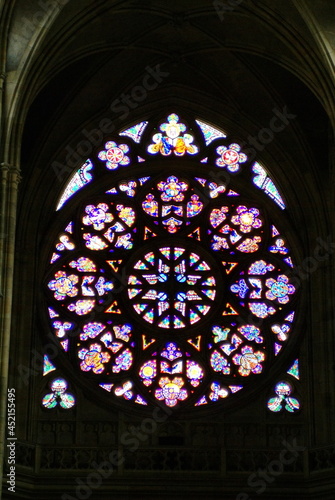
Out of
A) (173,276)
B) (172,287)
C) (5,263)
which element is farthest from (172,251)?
(5,263)

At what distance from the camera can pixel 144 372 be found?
2089 cm

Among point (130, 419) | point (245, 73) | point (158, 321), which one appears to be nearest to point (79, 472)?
point (130, 419)

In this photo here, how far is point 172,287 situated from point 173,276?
7.9 inches

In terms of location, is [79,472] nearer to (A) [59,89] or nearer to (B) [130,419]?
(B) [130,419]

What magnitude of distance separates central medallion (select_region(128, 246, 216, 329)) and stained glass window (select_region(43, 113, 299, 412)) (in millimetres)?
15

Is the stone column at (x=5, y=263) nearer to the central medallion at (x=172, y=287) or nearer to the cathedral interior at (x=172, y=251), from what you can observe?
the cathedral interior at (x=172, y=251)

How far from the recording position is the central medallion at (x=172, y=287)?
21.3 meters

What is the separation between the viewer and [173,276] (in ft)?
70.9

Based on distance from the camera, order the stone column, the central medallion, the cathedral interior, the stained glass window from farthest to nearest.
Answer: the central medallion, the stained glass window, the cathedral interior, the stone column

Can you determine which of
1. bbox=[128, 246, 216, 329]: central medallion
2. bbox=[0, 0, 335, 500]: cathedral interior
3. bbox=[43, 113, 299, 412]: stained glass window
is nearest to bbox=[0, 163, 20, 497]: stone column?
bbox=[0, 0, 335, 500]: cathedral interior

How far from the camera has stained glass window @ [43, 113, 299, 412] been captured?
2086cm

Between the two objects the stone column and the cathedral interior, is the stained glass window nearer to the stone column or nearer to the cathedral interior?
the cathedral interior

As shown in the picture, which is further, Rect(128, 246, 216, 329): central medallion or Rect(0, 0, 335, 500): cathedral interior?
Rect(128, 246, 216, 329): central medallion

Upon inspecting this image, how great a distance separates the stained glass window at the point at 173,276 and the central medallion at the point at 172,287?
0.02m
